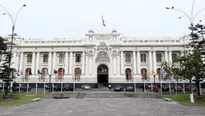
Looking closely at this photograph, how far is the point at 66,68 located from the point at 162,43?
29777 mm

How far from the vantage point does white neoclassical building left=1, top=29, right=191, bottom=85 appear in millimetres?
56938

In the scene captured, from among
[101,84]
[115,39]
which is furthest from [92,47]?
[101,84]

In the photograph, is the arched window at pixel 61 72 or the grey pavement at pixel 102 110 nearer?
the grey pavement at pixel 102 110

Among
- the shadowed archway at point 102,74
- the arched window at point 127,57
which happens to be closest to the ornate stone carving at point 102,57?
the shadowed archway at point 102,74

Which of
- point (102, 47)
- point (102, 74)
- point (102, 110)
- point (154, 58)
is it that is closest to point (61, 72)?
point (102, 74)

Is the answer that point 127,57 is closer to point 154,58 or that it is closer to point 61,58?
point 154,58

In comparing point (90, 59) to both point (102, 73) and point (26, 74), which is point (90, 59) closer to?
point (102, 73)

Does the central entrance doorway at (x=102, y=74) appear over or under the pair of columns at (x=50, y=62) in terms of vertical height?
under

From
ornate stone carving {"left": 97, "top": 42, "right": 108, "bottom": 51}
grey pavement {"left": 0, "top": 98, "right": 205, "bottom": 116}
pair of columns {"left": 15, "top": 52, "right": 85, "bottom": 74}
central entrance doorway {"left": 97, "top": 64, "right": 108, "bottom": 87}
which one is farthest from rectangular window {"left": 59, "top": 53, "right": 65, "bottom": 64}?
grey pavement {"left": 0, "top": 98, "right": 205, "bottom": 116}

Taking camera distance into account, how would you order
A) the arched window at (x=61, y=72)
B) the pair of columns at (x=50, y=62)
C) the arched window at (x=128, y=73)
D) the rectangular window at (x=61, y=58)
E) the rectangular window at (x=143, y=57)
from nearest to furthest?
the arched window at (x=61, y=72) < the pair of columns at (x=50, y=62) < the arched window at (x=128, y=73) < the rectangular window at (x=143, y=57) < the rectangular window at (x=61, y=58)

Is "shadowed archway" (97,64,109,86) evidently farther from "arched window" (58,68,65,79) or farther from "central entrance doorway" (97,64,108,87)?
"arched window" (58,68,65,79)

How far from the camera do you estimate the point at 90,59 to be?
57250 mm

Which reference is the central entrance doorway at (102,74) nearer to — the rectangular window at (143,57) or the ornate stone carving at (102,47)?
the ornate stone carving at (102,47)

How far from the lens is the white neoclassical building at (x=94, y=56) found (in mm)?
56938
